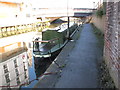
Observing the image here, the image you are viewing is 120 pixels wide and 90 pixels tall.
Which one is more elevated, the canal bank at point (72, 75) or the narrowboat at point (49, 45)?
the narrowboat at point (49, 45)

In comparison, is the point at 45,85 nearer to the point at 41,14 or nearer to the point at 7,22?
the point at 7,22

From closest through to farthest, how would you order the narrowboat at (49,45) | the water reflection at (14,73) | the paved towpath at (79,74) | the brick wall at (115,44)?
the brick wall at (115,44), the paved towpath at (79,74), the water reflection at (14,73), the narrowboat at (49,45)

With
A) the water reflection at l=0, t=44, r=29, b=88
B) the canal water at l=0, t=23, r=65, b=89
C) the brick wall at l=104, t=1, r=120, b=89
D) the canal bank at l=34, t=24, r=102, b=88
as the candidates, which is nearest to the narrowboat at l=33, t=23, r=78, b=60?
the canal water at l=0, t=23, r=65, b=89

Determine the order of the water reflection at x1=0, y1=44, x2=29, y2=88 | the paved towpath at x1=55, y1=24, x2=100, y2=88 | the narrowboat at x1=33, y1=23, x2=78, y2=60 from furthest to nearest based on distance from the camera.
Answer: the narrowboat at x1=33, y1=23, x2=78, y2=60, the water reflection at x1=0, y1=44, x2=29, y2=88, the paved towpath at x1=55, y1=24, x2=100, y2=88

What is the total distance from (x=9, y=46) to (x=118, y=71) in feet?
56.3

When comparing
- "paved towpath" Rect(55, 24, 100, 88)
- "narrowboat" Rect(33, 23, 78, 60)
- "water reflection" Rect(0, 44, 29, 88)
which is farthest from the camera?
"narrowboat" Rect(33, 23, 78, 60)

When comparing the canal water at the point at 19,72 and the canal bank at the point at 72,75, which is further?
the canal water at the point at 19,72

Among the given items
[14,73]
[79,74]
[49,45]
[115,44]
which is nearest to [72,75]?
[79,74]

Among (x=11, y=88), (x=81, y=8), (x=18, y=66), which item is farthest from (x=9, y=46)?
(x=81, y=8)

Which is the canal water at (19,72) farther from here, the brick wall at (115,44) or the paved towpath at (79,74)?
the brick wall at (115,44)

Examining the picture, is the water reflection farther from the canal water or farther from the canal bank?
the canal bank

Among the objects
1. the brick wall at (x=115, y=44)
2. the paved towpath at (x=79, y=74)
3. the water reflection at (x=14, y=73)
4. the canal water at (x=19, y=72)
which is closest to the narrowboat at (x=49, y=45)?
the canal water at (x=19, y=72)

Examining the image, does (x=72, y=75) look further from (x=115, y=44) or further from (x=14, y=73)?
(x=14, y=73)

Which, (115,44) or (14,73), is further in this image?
(14,73)
